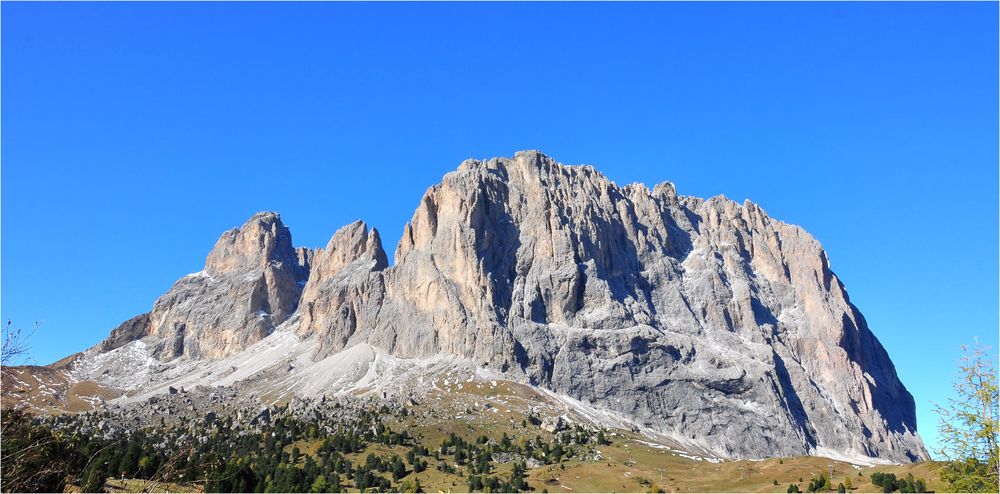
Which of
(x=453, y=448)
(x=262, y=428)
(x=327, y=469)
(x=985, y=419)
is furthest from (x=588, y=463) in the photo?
(x=985, y=419)

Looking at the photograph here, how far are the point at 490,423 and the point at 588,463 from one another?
39765 mm

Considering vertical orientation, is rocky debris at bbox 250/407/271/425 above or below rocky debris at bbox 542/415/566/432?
below

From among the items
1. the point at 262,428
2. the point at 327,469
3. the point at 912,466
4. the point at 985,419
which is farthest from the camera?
the point at 262,428

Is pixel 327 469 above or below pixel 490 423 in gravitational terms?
below

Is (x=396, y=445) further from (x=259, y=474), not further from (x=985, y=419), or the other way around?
(x=985, y=419)

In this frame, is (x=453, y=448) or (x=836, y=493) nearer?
(x=836, y=493)

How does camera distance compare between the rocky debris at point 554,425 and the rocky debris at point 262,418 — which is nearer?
the rocky debris at point 262,418

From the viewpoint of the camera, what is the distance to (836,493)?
361ft

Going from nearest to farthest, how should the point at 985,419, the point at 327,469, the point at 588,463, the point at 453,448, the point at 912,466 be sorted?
the point at 985,419 → the point at 912,466 → the point at 327,469 → the point at 588,463 → the point at 453,448

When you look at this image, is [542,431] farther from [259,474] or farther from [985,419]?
[985,419]

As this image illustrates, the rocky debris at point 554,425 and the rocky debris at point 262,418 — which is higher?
the rocky debris at point 554,425

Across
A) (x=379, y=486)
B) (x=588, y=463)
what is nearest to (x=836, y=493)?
(x=588, y=463)

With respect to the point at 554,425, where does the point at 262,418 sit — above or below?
below

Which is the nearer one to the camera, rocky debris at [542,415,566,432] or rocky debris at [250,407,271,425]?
rocky debris at [250,407,271,425]
